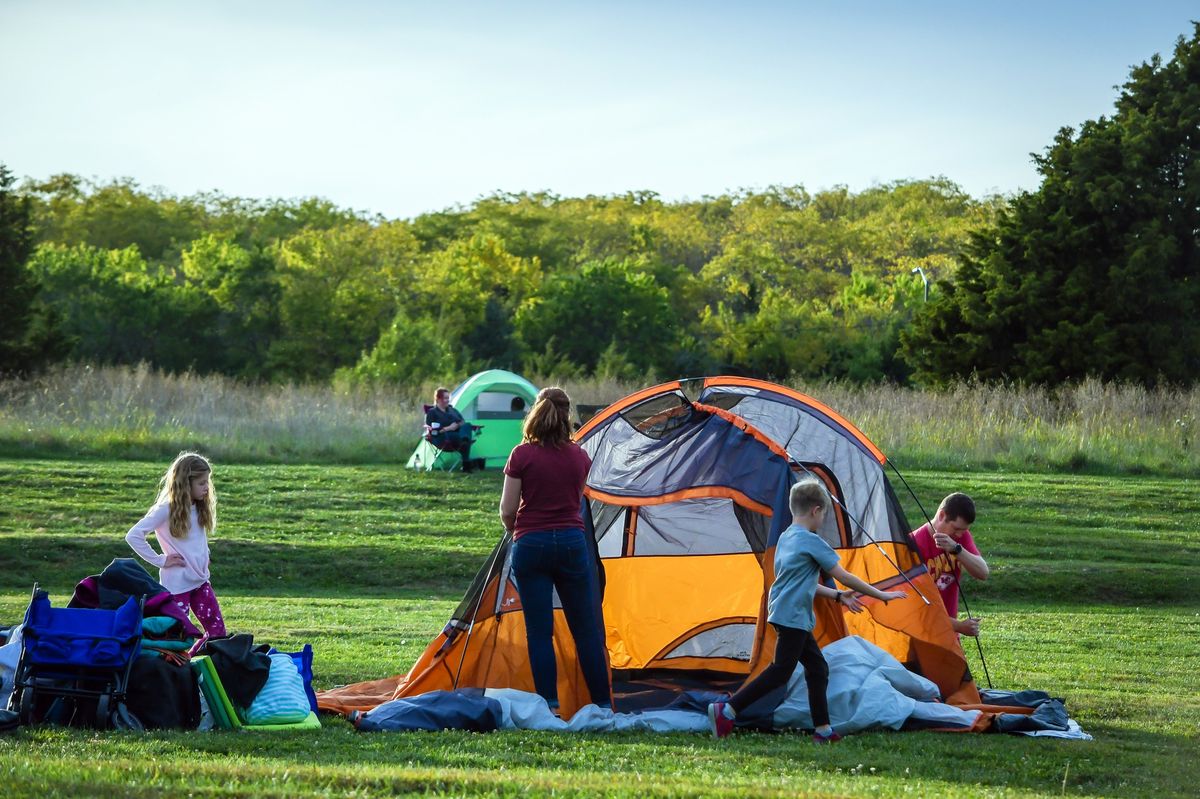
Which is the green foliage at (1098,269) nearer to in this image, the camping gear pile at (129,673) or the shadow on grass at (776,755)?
the shadow on grass at (776,755)

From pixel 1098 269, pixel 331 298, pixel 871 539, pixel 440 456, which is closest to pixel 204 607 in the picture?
pixel 871 539

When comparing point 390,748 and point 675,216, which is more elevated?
point 675,216

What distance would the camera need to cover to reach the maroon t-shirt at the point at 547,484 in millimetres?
7504

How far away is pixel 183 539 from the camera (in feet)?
26.0

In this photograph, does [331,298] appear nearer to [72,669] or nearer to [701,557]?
[701,557]

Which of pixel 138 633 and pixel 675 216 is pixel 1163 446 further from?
pixel 675 216

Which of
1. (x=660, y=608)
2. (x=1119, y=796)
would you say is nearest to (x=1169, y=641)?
(x=660, y=608)

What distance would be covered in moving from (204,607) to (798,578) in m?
→ 3.39

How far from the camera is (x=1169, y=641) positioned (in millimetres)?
11469

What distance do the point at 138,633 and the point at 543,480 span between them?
220 cm

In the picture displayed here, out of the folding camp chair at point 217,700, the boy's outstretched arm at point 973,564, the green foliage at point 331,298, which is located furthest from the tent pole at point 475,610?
the green foliage at point 331,298

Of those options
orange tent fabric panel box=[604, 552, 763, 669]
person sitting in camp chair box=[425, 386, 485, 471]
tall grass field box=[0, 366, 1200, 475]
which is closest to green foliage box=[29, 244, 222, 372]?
tall grass field box=[0, 366, 1200, 475]

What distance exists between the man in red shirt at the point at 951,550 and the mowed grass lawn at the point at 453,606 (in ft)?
3.13

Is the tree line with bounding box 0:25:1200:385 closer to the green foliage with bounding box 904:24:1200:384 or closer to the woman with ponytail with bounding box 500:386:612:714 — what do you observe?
the green foliage with bounding box 904:24:1200:384
